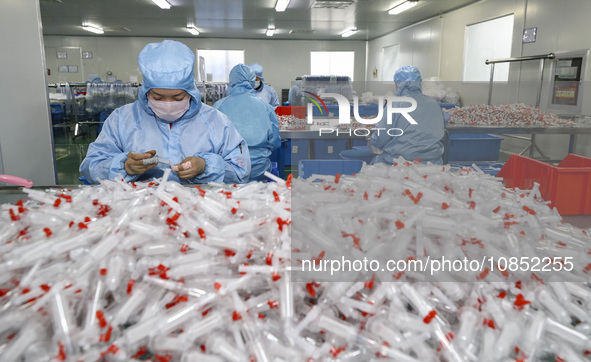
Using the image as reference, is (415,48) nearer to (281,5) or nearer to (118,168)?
(281,5)

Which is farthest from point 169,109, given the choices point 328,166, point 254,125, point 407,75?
point 407,75

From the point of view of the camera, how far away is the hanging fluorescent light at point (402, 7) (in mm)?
6974

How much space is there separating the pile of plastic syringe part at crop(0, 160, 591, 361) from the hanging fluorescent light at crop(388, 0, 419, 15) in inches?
273

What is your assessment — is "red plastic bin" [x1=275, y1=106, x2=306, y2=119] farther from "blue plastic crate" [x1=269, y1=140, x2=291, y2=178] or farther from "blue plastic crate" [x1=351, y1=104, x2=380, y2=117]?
"blue plastic crate" [x1=351, y1=104, x2=380, y2=117]

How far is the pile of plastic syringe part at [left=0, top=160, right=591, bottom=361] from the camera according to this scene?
707 millimetres

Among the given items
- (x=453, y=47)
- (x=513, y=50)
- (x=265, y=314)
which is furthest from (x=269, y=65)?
(x=265, y=314)

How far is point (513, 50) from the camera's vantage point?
6.14m

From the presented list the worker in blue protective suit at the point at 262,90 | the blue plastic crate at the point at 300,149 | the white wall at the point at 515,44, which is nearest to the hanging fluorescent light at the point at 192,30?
the worker in blue protective suit at the point at 262,90

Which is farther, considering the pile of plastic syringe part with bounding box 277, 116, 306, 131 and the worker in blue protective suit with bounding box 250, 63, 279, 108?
the worker in blue protective suit with bounding box 250, 63, 279, 108

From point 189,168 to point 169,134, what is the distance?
0.36 metres

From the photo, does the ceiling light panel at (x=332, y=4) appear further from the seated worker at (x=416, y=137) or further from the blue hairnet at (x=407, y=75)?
the seated worker at (x=416, y=137)

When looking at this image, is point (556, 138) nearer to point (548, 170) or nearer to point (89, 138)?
point (548, 170)

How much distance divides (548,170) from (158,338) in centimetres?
144

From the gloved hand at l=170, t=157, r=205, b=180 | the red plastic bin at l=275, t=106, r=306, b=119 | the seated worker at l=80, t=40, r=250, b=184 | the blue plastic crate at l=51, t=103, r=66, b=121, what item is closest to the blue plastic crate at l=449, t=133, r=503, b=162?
the red plastic bin at l=275, t=106, r=306, b=119
